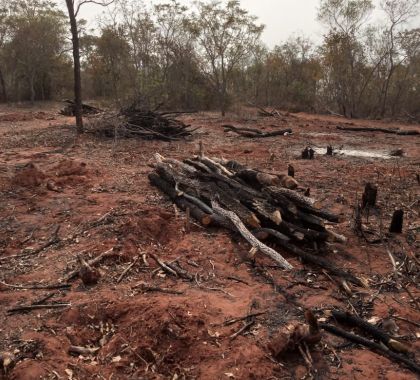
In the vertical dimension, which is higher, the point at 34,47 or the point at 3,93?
the point at 34,47

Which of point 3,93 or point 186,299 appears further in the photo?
point 3,93

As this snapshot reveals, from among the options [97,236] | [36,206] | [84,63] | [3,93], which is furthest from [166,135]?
[84,63]

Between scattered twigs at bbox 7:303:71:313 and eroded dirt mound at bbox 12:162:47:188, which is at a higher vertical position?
eroded dirt mound at bbox 12:162:47:188

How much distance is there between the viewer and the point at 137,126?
14.2 metres

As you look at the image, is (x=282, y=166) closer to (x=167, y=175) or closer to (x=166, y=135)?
(x=167, y=175)

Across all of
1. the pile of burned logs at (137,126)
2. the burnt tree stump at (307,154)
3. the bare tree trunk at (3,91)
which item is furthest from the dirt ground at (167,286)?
the bare tree trunk at (3,91)

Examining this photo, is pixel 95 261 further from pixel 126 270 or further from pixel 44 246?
pixel 44 246

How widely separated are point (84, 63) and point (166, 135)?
68.1 ft

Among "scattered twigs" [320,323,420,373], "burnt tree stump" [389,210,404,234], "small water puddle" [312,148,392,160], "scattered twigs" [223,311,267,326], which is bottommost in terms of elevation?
"scattered twigs" [320,323,420,373]

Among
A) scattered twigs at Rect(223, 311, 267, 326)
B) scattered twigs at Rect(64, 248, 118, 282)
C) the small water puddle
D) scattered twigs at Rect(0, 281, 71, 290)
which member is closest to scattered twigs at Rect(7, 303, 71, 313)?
scattered twigs at Rect(0, 281, 71, 290)

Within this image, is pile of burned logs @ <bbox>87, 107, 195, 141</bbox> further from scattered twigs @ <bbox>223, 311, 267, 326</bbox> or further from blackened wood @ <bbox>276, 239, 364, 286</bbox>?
scattered twigs @ <bbox>223, 311, 267, 326</bbox>

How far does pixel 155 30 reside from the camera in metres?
27.7

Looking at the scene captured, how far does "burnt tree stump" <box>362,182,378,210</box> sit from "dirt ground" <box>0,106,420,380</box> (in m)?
0.27

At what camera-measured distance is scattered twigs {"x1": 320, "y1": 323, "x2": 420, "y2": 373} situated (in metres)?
3.60
